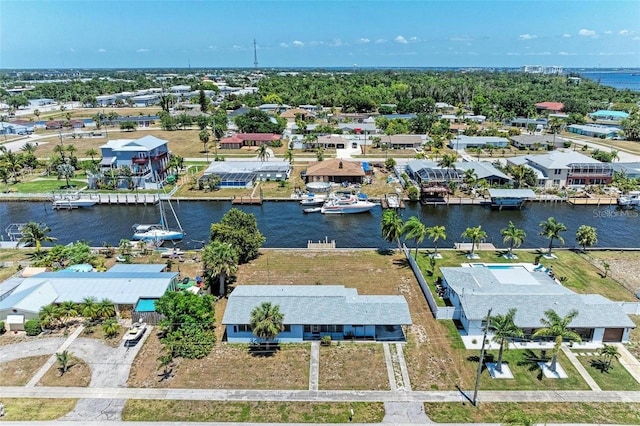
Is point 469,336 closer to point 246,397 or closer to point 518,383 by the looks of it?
point 518,383

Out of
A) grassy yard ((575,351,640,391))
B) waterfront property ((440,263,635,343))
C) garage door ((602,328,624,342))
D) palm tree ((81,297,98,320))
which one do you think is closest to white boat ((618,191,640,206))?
waterfront property ((440,263,635,343))

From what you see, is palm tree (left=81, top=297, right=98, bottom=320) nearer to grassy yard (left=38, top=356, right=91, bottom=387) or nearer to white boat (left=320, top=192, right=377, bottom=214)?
grassy yard (left=38, top=356, right=91, bottom=387)

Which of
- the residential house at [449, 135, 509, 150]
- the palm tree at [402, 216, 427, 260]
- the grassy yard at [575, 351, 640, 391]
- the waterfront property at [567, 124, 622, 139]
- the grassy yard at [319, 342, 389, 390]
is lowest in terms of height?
the grassy yard at [319, 342, 389, 390]

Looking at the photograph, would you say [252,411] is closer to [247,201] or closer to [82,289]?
[82,289]

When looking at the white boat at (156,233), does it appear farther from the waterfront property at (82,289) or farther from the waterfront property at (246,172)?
the waterfront property at (246,172)

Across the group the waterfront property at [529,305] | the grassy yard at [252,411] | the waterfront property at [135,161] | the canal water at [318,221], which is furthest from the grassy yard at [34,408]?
the waterfront property at [135,161]
